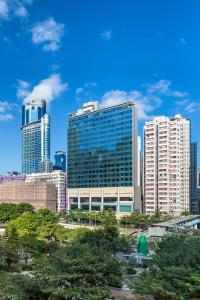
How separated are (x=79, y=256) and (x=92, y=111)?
66840 millimetres

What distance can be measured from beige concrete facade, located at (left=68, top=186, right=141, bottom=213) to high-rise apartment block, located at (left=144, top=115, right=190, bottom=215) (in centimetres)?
335

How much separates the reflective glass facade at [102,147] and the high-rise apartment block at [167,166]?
11.6 feet

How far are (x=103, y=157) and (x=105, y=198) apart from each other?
7982mm

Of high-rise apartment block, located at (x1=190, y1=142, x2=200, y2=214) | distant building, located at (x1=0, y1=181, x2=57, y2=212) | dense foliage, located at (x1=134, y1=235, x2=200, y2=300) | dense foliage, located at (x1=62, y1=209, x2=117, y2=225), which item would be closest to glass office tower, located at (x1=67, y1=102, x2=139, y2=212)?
distant building, located at (x1=0, y1=181, x2=57, y2=212)

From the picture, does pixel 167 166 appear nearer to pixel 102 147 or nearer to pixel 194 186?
pixel 194 186

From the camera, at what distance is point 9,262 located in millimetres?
23891

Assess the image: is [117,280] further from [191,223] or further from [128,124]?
[128,124]

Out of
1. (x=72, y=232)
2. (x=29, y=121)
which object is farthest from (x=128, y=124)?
(x=29, y=121)

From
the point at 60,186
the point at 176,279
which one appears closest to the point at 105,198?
the point at 60,186

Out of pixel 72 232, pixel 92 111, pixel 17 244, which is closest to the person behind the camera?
pixel 17 244

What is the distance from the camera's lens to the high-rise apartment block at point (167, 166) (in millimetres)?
68812

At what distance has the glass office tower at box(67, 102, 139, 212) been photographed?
71.7 metres

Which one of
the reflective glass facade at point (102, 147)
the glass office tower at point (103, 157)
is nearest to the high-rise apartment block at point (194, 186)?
the glass office tower at point (103, 157)

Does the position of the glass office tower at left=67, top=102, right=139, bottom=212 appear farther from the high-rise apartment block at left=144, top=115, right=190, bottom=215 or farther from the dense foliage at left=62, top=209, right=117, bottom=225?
the dense foliage at left=62, top=209, right=117, bottom=225
